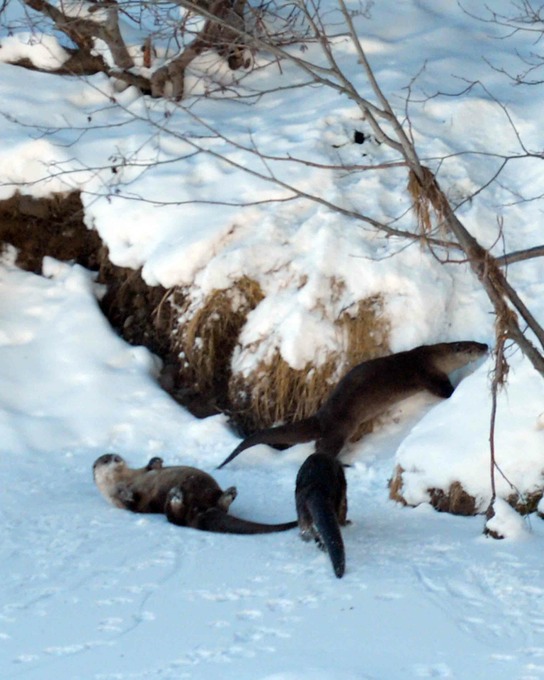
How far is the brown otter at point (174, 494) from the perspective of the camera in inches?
196

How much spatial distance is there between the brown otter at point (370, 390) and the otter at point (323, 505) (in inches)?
38.5

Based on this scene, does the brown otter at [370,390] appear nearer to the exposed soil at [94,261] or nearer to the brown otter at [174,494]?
the brown otter at [174,494]

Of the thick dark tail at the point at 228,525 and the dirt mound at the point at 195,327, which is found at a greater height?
the dirt mound at the point at 195,327

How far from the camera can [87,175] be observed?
24.8 ft

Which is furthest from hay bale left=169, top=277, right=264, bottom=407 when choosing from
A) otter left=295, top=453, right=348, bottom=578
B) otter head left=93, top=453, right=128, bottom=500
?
otter left=295, top=453, right=348, bottom=578

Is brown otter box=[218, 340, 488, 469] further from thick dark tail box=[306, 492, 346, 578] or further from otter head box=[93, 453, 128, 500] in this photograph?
thick dark tail box=[306, 492, 346, 578]

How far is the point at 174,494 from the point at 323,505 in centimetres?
82

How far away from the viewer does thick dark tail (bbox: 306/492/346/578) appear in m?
4.23

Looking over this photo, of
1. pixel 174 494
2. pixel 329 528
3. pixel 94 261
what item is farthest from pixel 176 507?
pixel 94 261

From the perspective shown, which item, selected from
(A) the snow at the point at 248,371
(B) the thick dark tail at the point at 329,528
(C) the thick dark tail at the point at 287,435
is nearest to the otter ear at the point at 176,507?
(A) the snow at the point at 248,371

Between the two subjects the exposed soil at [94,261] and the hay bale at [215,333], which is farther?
the exposed soil at [94,261]

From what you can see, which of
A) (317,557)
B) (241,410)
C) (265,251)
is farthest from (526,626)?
(265,251)

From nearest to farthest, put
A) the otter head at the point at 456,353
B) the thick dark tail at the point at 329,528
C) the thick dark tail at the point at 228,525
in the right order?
the thick dark tail at the point at 329,528
the thick dark tail at the point at 228,525
the otter head at the point at 456,353

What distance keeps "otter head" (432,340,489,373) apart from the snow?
0.13 meters
